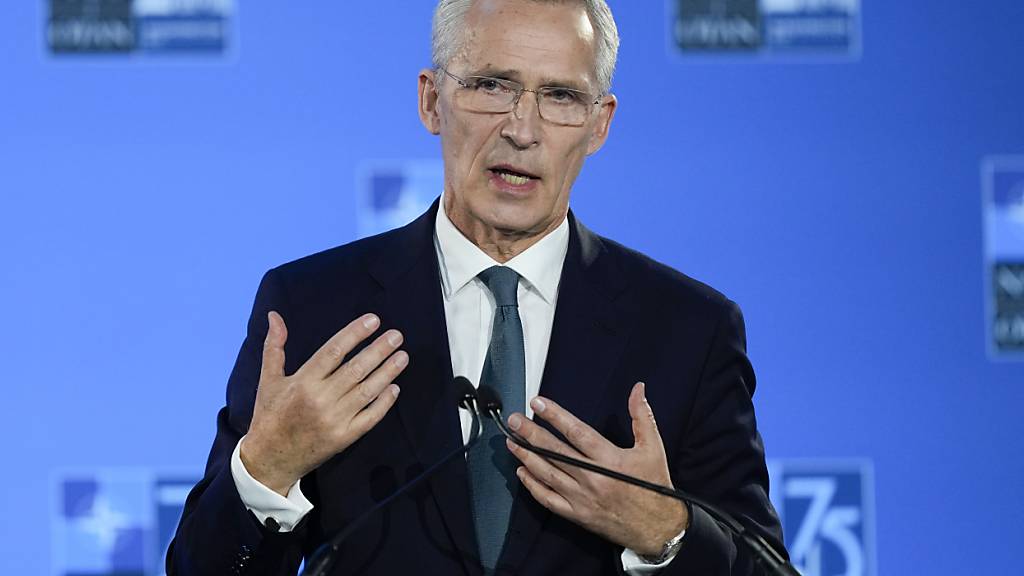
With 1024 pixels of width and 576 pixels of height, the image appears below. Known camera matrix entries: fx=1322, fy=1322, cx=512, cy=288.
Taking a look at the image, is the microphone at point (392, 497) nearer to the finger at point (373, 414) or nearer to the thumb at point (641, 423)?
the finger at point (373, 414)

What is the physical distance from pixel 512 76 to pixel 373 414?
1.75 ft

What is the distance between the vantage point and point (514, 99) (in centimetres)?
183

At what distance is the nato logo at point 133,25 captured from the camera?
3.02 m

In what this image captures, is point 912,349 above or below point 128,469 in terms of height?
above

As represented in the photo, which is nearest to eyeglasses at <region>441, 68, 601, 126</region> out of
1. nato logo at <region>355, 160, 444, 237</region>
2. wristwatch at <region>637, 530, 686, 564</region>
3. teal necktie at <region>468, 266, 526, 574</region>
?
teal necktie at <region>468, 266, 526, 574</region>

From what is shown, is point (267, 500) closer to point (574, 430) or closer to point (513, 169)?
point (574, 430)

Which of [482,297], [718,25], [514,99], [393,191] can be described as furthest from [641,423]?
[718,25]

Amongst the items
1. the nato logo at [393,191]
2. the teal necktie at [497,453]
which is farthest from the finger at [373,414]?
the nato logo at [393,191]

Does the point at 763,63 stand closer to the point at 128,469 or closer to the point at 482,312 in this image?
the point at 482,312

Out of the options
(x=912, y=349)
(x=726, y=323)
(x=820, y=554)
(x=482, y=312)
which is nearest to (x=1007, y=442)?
(x=912, y=349)

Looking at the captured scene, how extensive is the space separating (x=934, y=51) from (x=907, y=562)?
120cm

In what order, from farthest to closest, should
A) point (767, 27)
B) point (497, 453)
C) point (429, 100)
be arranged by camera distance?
point (767, 27) → point (429, 100) → point (497, 453)

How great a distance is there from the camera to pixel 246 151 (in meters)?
3.06

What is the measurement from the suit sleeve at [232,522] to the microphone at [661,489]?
32cm
